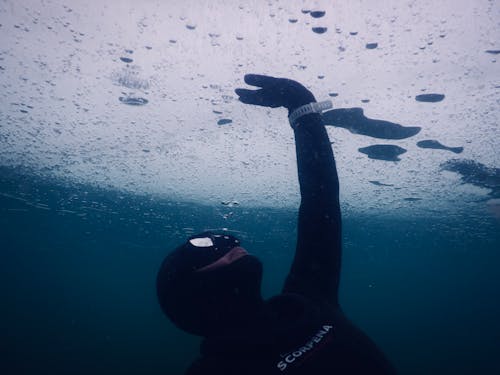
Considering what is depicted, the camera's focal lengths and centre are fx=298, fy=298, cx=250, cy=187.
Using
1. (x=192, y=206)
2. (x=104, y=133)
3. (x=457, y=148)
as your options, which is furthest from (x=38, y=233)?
(x=457, y=148)

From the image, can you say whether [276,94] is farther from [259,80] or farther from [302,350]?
[302,350]

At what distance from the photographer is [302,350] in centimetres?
193

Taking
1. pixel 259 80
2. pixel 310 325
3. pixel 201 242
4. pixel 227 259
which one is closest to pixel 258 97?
pixel 259 80

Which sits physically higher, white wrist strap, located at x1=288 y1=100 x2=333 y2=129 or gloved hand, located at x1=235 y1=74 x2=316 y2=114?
gloved hand, located at x1=235 y1=74 x2=316 y2=114

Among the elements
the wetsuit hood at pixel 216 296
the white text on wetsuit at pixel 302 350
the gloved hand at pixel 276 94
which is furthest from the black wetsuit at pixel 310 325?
the gloved hand at pixel 276 94

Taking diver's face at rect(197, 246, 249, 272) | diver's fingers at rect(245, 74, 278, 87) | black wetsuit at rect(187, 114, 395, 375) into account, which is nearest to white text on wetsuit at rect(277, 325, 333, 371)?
black wetsuit at rect(187, 114, 395, 375)

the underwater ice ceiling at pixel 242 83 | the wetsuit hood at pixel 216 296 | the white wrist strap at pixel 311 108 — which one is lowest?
the wetsuit hood at pixel 216 296

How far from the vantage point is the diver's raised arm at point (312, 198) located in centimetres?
266

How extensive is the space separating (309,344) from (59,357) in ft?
133

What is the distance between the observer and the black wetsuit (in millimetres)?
1891

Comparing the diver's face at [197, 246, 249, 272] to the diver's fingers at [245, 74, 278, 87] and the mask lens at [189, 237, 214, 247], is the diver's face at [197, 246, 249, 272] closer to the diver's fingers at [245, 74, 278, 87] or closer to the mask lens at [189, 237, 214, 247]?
the mask lens at [189, 237, 214, 247]

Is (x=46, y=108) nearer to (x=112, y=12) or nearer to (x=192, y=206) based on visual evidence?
(x=112, y=12)

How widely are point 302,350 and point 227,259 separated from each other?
815mm

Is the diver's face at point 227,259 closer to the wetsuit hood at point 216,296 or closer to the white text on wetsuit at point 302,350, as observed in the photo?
the wetsuit hood at point 216,296
